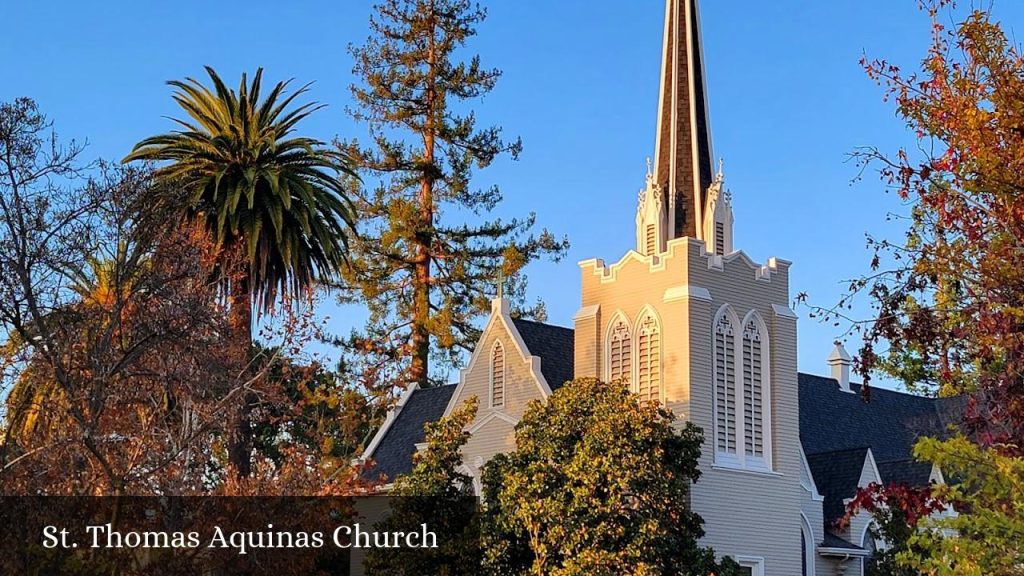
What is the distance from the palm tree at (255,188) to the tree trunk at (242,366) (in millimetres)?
82

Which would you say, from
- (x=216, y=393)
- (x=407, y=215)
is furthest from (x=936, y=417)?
(x=216, y=393)

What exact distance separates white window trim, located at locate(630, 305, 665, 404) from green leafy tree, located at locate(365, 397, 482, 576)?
4.14 m

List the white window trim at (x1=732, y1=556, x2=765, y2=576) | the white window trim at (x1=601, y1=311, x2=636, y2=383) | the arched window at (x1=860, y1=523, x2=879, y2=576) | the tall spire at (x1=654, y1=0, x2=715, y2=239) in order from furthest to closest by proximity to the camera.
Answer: the arched window at (x1=860, y1=523, x2=879, y2=576), the tall spire at (x1=654, y1=0, x2=715, y2=239), the white window trim at (x1=601, y1=311, x2=636, y2=383), the white window trim at (x1=732, y1=556, x2=765, y2=576)

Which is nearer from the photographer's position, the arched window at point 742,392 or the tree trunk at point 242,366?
the tree trunk at point 242,366

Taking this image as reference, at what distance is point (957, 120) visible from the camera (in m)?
14.8

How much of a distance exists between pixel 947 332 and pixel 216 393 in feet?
54.8

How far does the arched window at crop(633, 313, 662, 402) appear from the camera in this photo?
3247 cm

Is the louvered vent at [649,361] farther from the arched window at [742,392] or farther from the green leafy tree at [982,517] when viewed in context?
the green leafy tree at [982,517]

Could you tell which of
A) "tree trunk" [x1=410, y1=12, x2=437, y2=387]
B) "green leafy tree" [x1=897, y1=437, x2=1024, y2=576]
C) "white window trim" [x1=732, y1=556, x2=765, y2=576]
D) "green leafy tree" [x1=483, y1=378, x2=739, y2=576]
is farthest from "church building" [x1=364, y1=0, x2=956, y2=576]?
"green leafy tree" [x1=897, y1=437, x2=1024, y2=576]

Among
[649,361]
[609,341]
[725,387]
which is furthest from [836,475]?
[609,341]

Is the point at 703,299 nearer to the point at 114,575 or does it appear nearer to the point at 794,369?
the point at 794,369

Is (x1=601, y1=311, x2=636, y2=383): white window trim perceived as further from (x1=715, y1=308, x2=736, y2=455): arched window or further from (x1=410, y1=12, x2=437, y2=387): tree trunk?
(x1=410, y1=12, x2=437, y2=387): tree trunk

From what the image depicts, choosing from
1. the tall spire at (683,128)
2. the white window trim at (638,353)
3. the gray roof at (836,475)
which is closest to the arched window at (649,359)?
the white window trim at (638,353)

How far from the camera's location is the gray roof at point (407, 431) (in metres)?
41.6
